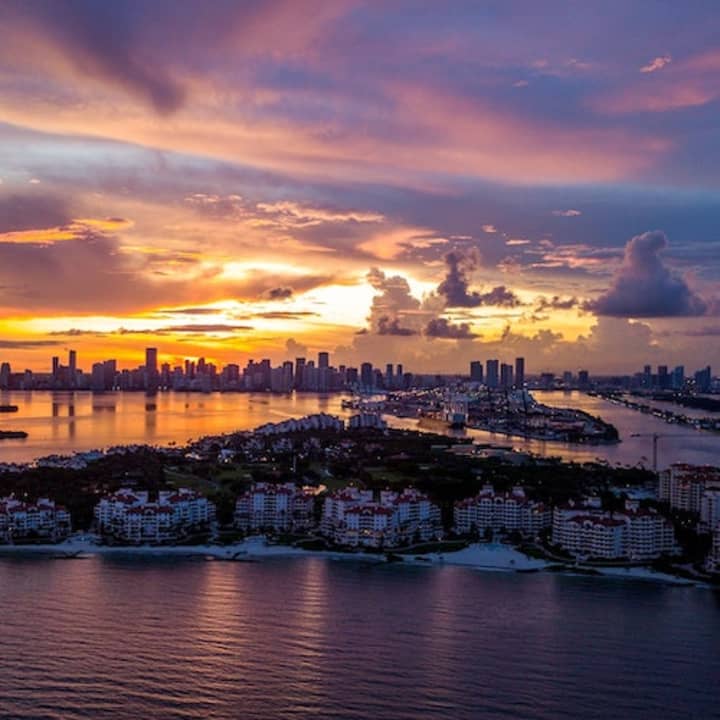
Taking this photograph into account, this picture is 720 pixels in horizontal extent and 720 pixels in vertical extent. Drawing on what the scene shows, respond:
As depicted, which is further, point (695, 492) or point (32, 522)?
point (695, 492)

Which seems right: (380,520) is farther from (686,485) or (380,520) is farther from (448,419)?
(448,419)

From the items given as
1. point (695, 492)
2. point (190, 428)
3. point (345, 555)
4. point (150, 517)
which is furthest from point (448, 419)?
point (345, 555)

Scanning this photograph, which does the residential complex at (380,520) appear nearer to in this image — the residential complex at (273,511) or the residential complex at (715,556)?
the residential complex at (273,511)

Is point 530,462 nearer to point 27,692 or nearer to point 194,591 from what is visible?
point 194,591

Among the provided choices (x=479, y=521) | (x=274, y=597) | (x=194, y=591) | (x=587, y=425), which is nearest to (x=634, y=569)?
(x=479, y=521)

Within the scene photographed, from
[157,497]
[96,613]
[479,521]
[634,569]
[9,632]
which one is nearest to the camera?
[9,632]

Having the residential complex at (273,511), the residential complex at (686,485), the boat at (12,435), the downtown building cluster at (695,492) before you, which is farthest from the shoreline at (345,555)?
the boat at (12,435)
